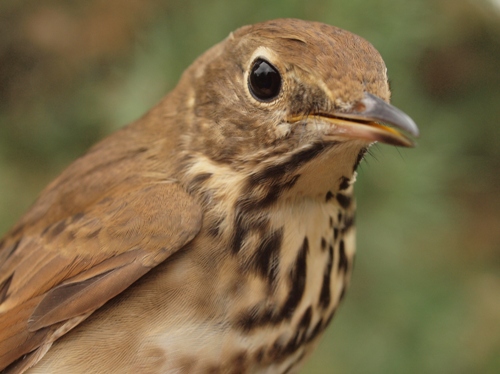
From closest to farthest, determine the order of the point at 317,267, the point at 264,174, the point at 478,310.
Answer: the point at 264,174, the point at 317,267, the point at 478,310

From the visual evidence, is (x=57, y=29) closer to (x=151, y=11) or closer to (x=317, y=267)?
(x=151, y=11)

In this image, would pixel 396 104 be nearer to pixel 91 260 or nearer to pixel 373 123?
pixel 373 123

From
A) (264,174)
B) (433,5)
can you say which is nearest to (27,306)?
(264,174)

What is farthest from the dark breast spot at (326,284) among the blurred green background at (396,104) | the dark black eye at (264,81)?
the blurred green background at (396,104)

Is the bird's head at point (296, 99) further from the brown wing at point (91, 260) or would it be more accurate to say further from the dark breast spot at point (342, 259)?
the dark breast spot at point (342, 259)

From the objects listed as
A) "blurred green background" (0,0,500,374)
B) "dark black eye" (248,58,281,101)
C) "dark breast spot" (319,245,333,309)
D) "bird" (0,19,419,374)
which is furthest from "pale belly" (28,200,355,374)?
"blurred green background" (0,0,500,374)

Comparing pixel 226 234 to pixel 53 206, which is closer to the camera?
pixel 226 234

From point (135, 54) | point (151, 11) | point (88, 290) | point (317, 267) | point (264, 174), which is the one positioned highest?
point (151, 11)
